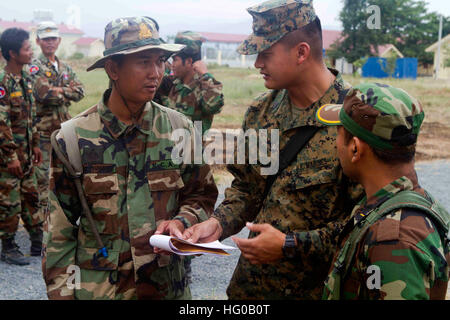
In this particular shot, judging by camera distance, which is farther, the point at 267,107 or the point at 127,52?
the point at 267,107

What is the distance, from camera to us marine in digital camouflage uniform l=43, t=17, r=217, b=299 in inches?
97.7

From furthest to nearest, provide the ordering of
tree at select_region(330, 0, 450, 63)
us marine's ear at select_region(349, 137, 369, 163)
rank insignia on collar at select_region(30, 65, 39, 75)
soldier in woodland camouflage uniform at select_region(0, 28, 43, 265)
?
tree at select_region(330, 0, 450, 63) → rank insignia on collar at select_region(30, 65, 39, 75) → soldier in woodland camouflage uniform at select_region(0, 28, 43, 265) → us marine's ear at select_region(349, 137, 369, 163)

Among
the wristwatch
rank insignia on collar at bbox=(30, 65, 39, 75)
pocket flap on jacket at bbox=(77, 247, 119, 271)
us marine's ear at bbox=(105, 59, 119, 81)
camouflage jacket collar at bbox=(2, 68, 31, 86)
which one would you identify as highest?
us marine's ear at bbox=(105, 59, 119, 81)

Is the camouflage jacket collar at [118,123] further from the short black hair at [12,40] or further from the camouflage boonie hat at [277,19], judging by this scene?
the short black hair at [12,40]

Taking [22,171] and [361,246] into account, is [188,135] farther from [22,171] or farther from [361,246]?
[22,171]

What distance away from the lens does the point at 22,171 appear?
5707mm

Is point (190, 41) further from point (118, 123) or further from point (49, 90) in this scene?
point (118, 123)

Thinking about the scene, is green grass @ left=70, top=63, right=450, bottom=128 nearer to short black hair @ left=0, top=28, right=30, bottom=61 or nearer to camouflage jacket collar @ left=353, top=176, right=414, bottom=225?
short black hair @ left=0, top=28, right=30, bottom=61

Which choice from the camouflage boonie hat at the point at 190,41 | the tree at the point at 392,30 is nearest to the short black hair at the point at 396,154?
the camouflage boonie hat at the point at 190,41

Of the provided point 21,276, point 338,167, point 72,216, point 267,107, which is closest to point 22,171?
point 21,276

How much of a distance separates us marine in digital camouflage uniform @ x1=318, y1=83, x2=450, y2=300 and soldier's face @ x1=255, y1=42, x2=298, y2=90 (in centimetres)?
62

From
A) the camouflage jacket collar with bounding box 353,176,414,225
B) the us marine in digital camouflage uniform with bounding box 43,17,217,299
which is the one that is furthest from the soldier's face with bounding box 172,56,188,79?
the camouflage jacket collar with bounding box 353,176,414,225

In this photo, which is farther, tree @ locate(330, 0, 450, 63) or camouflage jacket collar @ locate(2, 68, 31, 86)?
tree @ locate(330, 0, 450, 63)

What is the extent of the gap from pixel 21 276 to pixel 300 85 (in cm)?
388
